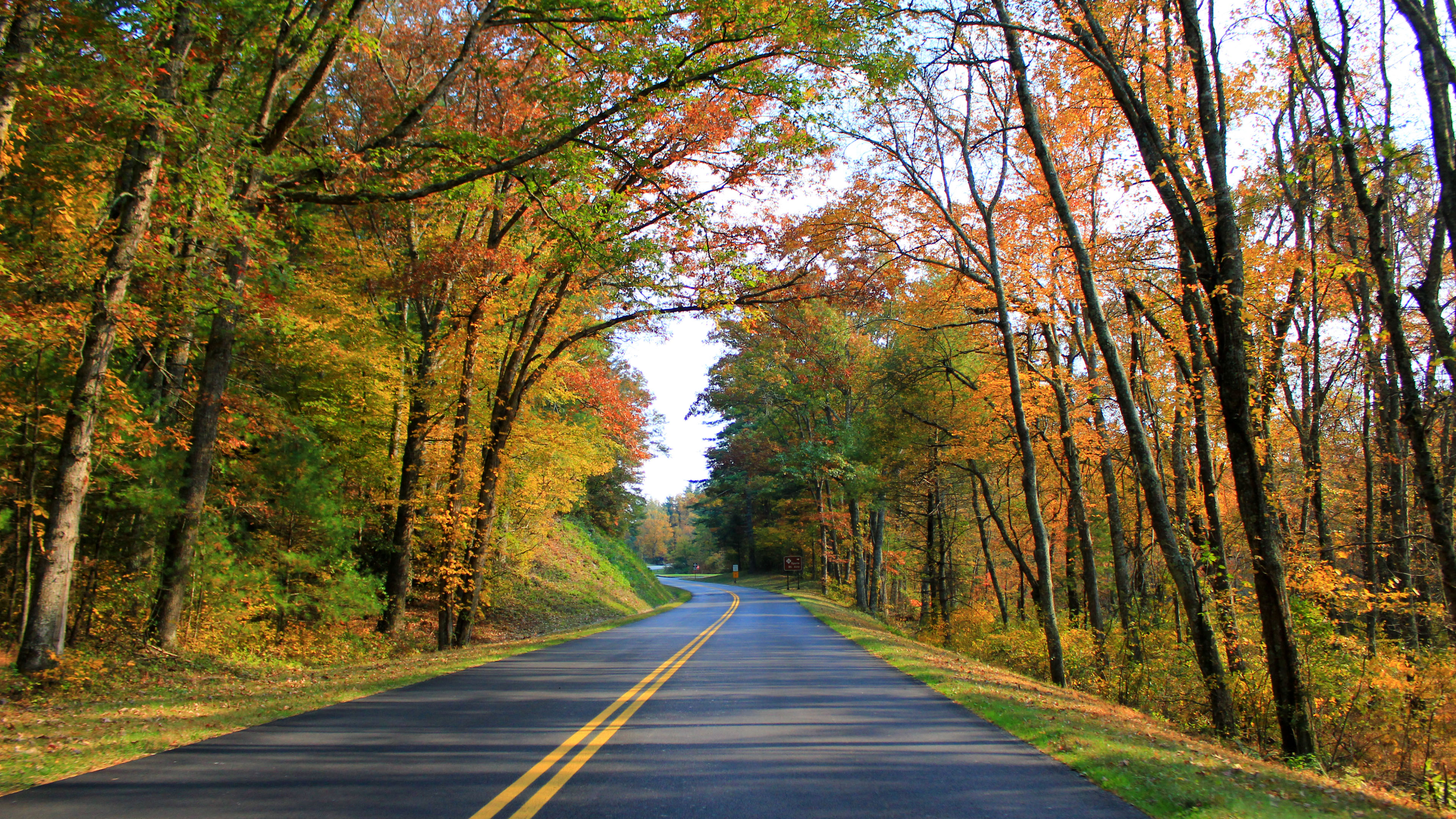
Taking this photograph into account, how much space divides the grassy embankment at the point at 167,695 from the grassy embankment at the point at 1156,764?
7.08m

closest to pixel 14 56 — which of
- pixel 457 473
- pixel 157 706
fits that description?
pixel 157 706

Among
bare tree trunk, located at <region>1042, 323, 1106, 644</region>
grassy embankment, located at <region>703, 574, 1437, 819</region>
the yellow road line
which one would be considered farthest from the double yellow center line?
bare tree trunk, located at <region>1042, 323, 1106, 644</region>

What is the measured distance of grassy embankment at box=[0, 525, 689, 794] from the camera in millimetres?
5664

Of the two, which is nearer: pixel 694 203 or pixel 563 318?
pixel 694 203

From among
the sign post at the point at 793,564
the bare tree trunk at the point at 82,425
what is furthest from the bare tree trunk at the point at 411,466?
the sign post at the point at 793,564

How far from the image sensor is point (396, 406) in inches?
664

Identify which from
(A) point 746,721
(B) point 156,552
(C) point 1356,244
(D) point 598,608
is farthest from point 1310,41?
(D) point 598,608

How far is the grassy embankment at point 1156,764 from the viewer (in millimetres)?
4914

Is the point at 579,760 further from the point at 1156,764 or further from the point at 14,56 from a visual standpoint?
the point at 14,56

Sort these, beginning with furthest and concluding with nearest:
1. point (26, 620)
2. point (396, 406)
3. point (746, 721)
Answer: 1. point (396, 406)
2. point (26, 620)
3. point (746, 721)

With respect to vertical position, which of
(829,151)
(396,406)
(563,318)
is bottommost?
(396,406)

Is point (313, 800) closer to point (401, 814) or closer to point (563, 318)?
point (401, 814)

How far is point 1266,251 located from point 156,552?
19892 millimetres

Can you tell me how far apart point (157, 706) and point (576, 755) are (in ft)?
16.5
